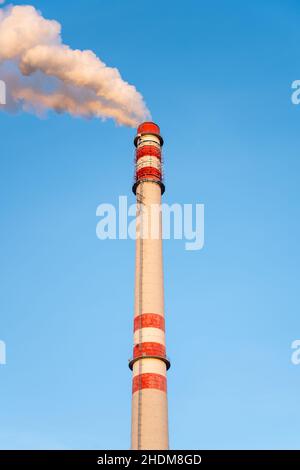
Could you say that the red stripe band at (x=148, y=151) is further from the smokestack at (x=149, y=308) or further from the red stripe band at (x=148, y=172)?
the red stripe band at (x=148, y=172)

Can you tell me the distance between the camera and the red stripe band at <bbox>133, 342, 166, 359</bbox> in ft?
164

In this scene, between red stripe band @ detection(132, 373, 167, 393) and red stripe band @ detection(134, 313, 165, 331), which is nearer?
red stripe band @ detection(132, 373, 167, 393)

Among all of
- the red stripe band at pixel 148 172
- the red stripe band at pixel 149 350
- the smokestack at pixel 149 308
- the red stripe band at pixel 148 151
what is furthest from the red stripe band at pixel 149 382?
the red stripe band at pixel 148 151

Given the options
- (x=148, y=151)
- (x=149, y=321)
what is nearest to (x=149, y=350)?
(x=149, y=321)

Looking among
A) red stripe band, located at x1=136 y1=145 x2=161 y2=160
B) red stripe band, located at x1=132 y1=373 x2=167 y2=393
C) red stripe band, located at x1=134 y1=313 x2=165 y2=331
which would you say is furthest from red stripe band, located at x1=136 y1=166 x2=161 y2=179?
red stripe band, located at x1=132 y1=373 x2=167 y2=393

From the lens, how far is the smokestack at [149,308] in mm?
47562

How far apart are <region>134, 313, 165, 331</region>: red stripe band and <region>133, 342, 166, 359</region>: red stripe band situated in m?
1.55

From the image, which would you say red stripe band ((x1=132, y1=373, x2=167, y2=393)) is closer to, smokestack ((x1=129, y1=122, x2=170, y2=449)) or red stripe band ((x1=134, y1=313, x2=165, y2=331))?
smokestack ((x1=129, y1=122, x2=170, y2=449))

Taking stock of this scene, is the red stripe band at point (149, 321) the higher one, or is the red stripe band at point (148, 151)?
the red stripe band at point (148, 151)

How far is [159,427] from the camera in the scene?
4750 cm

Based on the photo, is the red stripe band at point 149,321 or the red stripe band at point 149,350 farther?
the red stripe band at point 149,321

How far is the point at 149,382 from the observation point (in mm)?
48719

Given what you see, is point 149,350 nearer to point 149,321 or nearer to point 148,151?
point 149,321
